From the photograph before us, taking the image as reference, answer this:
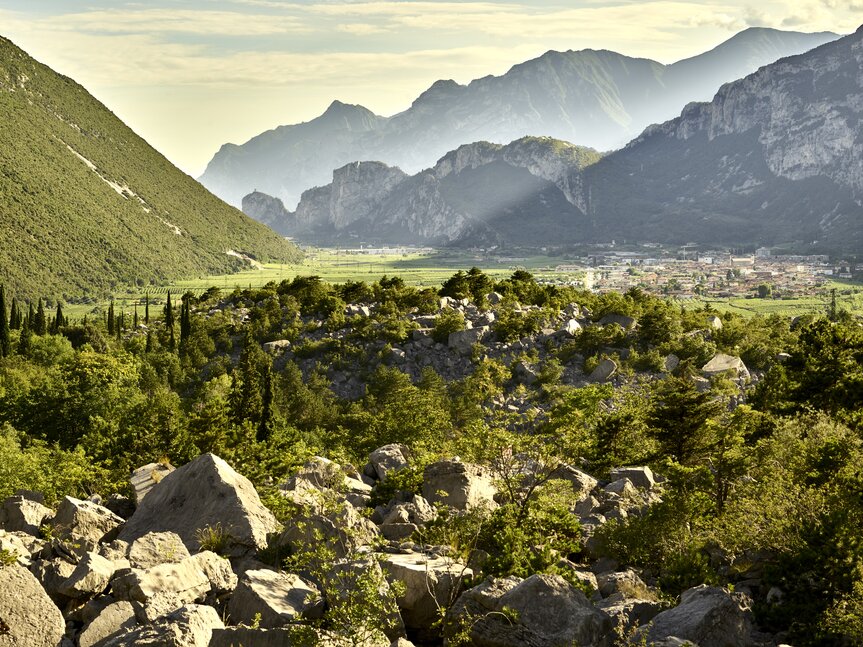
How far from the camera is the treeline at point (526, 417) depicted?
1803 centimetres

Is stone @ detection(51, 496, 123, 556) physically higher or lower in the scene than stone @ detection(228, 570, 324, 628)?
lower

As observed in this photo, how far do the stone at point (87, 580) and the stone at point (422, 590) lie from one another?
233 inches

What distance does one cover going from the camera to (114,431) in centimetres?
4228

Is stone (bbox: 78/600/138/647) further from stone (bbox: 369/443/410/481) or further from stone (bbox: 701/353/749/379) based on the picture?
stone (bbox: 701/353/749/379)

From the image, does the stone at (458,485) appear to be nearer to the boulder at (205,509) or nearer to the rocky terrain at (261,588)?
the rocky terrain at (261,588)

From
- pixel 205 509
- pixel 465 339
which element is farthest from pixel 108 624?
pixel 465 339

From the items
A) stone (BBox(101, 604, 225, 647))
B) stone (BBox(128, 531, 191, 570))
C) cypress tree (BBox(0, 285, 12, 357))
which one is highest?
stone (BBox(101, 604, 225, 647))

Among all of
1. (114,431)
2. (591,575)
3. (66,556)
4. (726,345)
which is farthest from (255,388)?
(726,345)

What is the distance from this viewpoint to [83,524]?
20.2 m

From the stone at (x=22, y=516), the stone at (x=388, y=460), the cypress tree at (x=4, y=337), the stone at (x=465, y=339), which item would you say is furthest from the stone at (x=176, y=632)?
the cypress tree at (x=4, y=337)

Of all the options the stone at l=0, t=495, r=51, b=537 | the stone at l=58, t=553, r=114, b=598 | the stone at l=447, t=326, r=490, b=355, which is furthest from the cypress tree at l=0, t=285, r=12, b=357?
the stone at l=58, t=553, r=114, b=598

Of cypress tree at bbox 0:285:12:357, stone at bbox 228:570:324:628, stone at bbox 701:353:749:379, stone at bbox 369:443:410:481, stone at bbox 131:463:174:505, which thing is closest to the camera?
stone at bbox 228:570:324:628

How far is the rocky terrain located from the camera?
44.9ft

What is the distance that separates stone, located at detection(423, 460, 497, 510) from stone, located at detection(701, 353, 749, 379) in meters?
32.4
